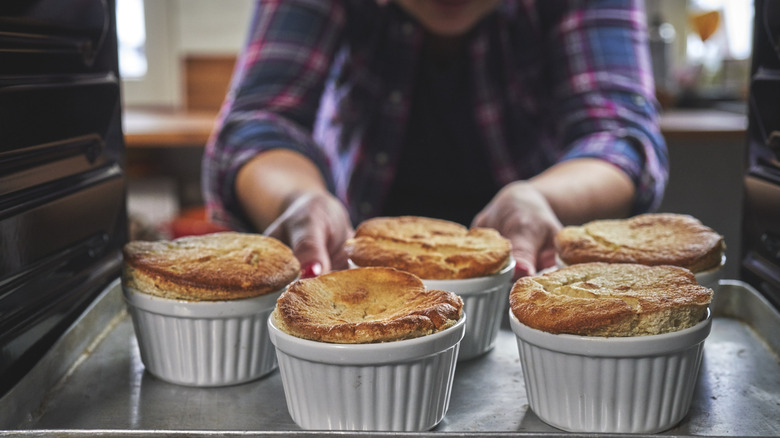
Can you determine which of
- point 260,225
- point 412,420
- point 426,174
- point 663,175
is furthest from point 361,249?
point 663,175

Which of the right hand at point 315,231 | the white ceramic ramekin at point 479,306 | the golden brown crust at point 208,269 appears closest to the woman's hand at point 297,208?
the right hand at point 315,231

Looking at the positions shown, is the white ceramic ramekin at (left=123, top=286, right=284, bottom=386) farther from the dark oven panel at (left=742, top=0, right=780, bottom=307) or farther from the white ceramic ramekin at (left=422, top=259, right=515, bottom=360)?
the dark oven panel at (left=742, top=0, right=780, bottom=307)

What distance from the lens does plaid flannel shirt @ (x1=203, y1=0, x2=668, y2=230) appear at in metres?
1.85

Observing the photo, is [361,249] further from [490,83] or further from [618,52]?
[618,52]

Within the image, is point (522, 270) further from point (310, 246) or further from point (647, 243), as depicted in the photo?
point (310, 246)

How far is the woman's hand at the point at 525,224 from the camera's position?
1293 millimetres

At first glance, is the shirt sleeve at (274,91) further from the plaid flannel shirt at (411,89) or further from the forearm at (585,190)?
the forearm at (585,190)

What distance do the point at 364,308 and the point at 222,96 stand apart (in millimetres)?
3675

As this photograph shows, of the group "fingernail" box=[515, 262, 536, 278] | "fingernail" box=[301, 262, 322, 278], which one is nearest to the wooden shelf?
"fingernail" box=[301, 262, 322, 278]

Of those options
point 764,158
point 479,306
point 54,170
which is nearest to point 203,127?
point 54,170

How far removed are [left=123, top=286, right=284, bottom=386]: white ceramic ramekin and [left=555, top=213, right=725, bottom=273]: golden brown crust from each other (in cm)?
48

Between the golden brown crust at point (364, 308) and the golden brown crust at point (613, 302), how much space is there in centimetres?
9

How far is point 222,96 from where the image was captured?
4359 millimetres

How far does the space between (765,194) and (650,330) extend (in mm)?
391
